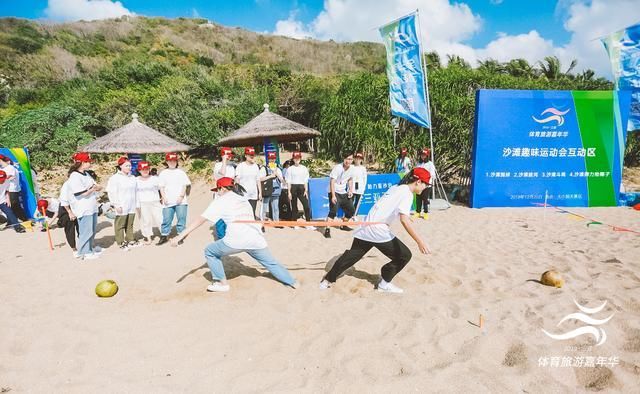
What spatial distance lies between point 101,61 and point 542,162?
147 ft

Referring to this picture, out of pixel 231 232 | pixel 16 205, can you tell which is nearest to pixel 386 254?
pixel 231 232

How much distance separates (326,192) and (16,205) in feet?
24.2

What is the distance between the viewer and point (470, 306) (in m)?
3.74

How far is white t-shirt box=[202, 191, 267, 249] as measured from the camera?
400 centimetres

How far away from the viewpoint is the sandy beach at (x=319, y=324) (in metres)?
2.68

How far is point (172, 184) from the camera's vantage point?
20.4ft

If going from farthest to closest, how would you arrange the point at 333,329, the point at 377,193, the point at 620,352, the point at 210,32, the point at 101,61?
the point at 210,32 → the point at 101,61 → the point at 377,193 → the point at 333,329 → the point at 620,352

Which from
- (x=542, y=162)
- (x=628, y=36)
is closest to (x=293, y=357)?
(x=542, y=162)

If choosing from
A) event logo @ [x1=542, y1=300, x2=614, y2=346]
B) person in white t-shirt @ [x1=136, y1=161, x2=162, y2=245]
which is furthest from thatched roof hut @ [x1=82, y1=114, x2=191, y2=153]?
event logo @ [x1=542, y1=300, x2=614, y2=346]

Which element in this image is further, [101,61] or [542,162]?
[101,61]

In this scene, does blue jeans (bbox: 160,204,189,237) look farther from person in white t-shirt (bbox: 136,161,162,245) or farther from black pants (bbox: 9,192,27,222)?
A: black pants (bbox: 9,192,27,222)

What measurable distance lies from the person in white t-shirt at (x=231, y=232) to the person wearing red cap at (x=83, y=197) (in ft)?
7.83

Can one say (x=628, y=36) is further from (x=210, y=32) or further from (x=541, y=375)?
(x=210, y=32)

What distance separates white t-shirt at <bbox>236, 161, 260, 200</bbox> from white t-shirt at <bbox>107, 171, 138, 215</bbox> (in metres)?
1.84
